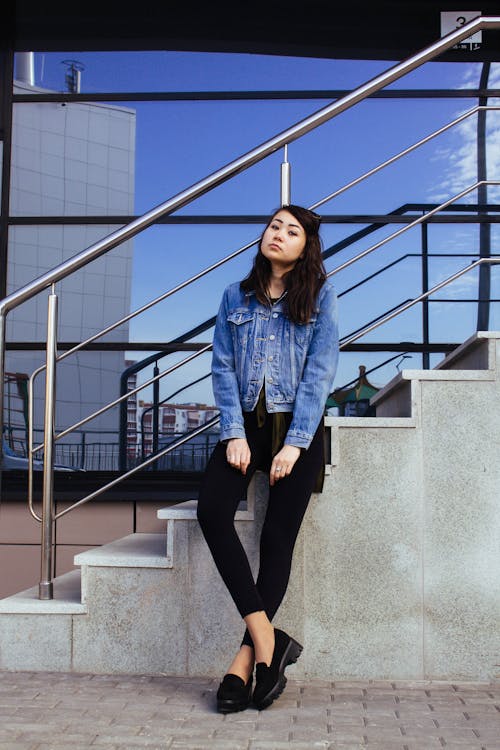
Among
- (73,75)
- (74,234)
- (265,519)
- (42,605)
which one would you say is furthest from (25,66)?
(265,519)

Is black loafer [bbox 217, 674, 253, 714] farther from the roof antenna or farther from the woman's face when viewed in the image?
the roof antenna

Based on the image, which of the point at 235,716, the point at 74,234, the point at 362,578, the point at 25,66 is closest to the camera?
the point at 235,716

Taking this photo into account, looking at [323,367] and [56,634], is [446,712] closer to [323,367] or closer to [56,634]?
[323,367]

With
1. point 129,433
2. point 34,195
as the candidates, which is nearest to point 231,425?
point 129,433

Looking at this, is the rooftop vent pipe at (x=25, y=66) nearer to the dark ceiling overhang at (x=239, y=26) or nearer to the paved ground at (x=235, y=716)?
the dark ceiling overhang at (x=239, y=26)

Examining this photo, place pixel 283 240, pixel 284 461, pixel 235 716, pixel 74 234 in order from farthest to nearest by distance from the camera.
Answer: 1. pixel 74 234
2. pixel 283 240
3. pixel 284 461
4. pixel 235 716

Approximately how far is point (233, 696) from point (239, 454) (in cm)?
71

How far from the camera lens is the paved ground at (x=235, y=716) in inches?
85.0

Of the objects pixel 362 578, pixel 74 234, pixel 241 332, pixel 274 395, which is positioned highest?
pixel 74 234

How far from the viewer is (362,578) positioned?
9.47 feet

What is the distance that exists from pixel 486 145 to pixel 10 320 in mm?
2841

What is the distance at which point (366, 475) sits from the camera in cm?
292

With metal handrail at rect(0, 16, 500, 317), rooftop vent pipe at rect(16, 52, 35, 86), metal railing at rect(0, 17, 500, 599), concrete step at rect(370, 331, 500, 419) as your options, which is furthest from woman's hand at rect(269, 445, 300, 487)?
rooftop vent pipe at rect(16, 52, 35, 86)

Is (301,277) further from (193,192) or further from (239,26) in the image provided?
(239,26)
